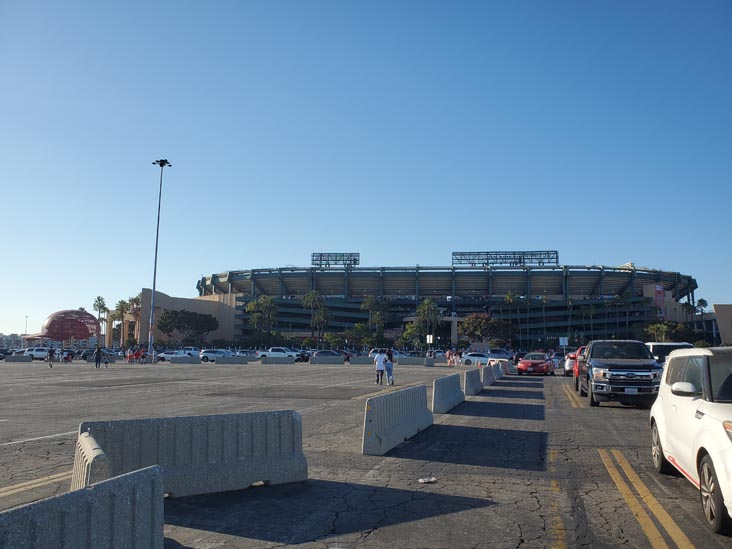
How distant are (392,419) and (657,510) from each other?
15.7ft

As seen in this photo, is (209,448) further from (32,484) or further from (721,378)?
(721,378)

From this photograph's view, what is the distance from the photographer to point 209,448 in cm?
700

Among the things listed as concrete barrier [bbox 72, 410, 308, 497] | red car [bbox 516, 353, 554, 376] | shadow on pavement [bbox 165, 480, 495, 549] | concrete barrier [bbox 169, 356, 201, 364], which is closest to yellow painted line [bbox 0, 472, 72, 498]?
concrete barrier [bbox 72, 410, 308, 497]

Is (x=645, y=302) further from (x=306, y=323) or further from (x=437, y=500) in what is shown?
(x=437, y=500)

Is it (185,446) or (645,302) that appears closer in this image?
(185,446)

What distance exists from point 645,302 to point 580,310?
45.1ft

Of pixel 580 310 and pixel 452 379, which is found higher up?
pixel 580 310

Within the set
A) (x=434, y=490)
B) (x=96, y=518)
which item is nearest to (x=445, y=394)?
(x=434, y=490)

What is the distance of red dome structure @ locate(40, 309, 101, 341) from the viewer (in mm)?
120375

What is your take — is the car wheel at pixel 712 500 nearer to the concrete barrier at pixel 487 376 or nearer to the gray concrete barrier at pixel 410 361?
the concrete barrier at pixel 487 376

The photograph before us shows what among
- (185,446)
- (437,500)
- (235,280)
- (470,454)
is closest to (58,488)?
(185,446)

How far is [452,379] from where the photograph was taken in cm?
1681

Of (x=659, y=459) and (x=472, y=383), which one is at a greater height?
(x=472, y=383)

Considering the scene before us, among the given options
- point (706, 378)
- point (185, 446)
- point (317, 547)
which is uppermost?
point (706, 378)
